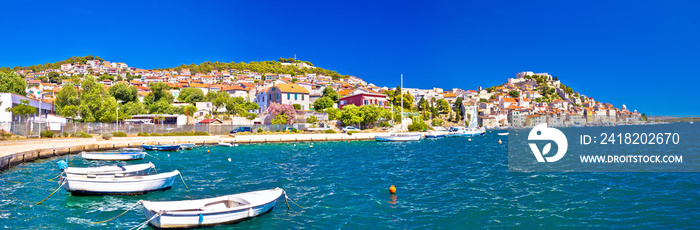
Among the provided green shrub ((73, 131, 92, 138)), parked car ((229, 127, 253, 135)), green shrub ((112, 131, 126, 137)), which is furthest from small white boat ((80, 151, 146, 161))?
parked car ((229, 127, 253, 135))

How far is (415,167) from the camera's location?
2238 cm

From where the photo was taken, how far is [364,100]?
69125 mm

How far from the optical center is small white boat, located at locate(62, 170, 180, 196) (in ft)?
42.7

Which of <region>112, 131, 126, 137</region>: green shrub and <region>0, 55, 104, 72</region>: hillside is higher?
<region>0, 55, 104, 72</region>: hillside

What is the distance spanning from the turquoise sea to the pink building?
158 feet

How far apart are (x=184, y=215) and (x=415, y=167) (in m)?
15.3

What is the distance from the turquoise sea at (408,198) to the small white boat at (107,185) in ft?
0.83

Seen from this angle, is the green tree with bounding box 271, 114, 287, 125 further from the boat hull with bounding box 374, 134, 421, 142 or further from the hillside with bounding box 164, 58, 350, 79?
the hillside with bounding box 164, 58, 350, 79

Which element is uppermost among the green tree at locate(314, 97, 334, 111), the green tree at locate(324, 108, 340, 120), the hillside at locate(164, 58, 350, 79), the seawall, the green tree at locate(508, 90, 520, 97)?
the hillside at locate(164, 58, 350, 79)

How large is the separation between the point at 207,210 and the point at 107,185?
600cm

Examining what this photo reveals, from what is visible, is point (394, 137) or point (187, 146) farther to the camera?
point (394, 137)

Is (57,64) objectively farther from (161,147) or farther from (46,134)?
(161,147)

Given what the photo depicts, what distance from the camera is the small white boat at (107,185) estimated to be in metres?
13.0

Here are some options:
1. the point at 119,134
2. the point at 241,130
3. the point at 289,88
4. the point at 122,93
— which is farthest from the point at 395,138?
the point at 122,93
